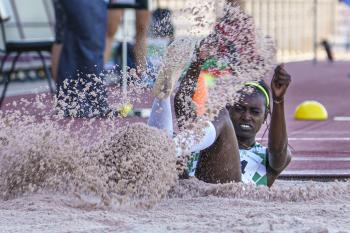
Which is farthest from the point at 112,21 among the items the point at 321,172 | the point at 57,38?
the point at 321,172

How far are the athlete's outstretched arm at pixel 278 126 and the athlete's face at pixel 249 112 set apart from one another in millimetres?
172

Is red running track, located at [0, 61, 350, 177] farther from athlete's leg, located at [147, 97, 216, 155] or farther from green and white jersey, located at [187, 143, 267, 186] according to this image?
green and white jersey, located at [187, 143, 267, 186]

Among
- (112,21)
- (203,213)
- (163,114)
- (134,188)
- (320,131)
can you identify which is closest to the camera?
(203,213)

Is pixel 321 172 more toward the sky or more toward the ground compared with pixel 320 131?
more toward the sky

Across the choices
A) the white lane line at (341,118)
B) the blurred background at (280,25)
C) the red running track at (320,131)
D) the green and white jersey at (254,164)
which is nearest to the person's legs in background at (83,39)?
the red running track at (320,131)

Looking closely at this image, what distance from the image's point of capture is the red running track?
591cm

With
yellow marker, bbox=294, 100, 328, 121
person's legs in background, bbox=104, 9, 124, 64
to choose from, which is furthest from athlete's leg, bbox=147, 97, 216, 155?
person's legs in background, bbox=104, 9, 124, 64

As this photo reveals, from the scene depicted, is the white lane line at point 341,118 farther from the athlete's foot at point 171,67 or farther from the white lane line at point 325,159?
the athlete's foot at point 171,67

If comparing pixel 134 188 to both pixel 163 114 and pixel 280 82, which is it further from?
pixel 280 82

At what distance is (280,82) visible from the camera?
4.45m

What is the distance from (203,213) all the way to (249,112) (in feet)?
3.27

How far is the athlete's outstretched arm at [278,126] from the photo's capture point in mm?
4434

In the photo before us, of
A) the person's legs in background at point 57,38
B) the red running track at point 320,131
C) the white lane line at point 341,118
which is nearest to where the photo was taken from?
the red running track at point 320,131

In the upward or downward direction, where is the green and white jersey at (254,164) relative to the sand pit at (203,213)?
downward
